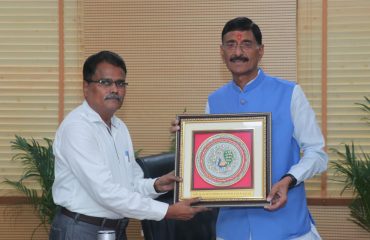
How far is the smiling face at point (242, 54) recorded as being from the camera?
332 centimetres

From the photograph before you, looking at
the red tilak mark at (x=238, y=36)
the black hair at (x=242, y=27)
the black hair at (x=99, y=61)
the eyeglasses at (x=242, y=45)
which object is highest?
the black hair at (x=242, y=27)

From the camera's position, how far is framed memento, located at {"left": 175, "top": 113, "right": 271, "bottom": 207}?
3248 millimetres

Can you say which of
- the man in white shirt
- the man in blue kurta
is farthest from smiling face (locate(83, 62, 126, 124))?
the man in blue kurta

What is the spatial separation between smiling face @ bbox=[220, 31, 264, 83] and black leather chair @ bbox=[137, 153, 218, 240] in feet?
1.91

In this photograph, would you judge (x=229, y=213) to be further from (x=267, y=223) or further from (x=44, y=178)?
(x=44, y=178)

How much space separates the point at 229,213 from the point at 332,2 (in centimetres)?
355

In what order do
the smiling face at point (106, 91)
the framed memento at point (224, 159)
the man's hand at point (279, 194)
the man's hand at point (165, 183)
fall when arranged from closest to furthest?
the man's hand at point (279, 194) < the framed memento at point (224, 159) < the smiling face at point (106, 91) < the man's hand at point (165, 183)

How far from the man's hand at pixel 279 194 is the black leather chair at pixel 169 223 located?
21.6 inches

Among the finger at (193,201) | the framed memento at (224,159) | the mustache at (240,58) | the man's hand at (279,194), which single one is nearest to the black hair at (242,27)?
the mustache at (240,58)

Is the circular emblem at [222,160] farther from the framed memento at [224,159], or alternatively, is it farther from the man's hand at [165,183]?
the man's hand at [165,183]

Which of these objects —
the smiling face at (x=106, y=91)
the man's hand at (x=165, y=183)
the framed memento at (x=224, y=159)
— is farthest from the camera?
the man's hand at (x=165, y=183)

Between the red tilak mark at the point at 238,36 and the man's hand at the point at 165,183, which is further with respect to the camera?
the man's hand at the point at 165,183

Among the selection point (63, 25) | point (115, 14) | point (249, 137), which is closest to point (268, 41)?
point (115, 14)

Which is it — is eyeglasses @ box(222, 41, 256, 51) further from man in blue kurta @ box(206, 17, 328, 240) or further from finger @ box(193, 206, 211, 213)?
finger @ box(193, 206, 211, 213)
